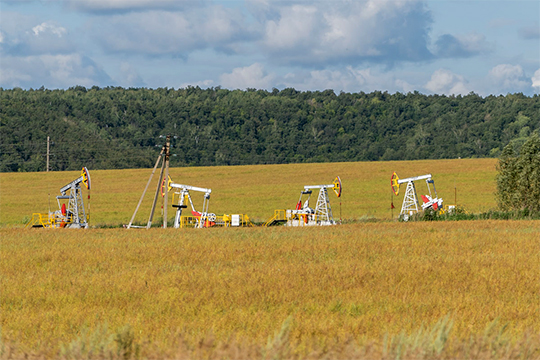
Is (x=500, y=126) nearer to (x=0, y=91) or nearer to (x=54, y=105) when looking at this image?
(x=54, y=105)

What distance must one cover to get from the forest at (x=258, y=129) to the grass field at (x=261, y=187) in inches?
921

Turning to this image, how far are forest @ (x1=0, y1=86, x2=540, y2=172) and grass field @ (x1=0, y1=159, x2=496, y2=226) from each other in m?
23.4

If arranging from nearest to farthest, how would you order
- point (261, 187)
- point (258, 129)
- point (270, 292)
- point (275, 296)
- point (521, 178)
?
1. point (275, 296)
2. point (270, 292)
3. point (521, 178)
4. point (261, 187)
5. point (258, 129)

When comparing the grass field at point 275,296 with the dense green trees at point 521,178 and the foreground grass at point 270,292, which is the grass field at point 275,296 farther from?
the dense green trees at point 521,178

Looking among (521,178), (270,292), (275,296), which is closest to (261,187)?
(521,178)

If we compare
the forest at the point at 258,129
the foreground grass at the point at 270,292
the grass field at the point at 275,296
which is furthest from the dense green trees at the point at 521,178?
the forest at the point at 258,129

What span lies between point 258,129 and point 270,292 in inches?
6074

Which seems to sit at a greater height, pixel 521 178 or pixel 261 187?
pixel 521 178

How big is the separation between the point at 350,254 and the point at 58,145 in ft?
399

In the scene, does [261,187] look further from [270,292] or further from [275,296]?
[275,296]

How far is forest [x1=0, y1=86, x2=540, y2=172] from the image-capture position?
13150 centimetres

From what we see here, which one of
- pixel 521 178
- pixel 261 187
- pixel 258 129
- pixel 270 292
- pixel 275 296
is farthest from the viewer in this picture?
pixel 258 129

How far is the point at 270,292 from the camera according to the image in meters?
13.1

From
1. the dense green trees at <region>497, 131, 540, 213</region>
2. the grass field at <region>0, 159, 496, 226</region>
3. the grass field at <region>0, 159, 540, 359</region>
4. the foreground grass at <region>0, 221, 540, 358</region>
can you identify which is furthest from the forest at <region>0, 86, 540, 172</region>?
the foreground grass at <region>0, 221, 540, 358</region>
